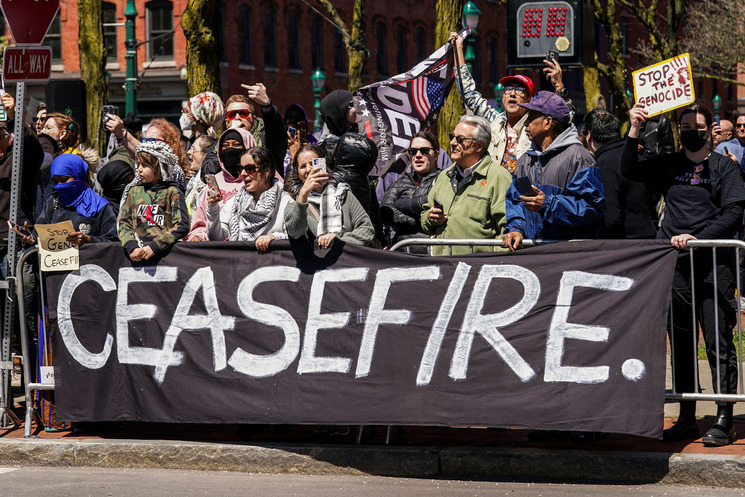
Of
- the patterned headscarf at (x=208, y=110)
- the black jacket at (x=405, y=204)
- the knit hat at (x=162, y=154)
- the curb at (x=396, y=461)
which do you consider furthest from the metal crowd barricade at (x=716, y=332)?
the patterned headscarf at (x=208, y=110)

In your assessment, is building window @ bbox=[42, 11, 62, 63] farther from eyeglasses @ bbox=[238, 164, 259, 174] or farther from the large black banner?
eyeglasses @ bbox=[238, 164, 259, 174]

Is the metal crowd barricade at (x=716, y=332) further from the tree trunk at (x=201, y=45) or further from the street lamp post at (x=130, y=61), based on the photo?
the street lamp post at (x=130, y=61)

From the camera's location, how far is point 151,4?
1827 inches

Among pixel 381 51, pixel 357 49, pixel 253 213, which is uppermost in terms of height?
pixel 381 51

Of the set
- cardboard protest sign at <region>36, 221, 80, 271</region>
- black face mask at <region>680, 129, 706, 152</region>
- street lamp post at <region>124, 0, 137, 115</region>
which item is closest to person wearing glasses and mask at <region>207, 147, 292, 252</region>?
cardboard protest sign at <region>36, 221, 80, 271</region>

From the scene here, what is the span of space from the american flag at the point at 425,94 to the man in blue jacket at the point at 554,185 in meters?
2.87

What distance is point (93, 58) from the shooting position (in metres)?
22.2

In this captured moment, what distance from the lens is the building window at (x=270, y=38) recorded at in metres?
50.2

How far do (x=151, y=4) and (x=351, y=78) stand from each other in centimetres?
1891

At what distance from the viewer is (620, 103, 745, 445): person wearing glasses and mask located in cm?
790

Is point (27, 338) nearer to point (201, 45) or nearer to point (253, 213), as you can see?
point (253, 213)

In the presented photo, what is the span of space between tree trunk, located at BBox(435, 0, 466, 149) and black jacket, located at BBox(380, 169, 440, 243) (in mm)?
6962

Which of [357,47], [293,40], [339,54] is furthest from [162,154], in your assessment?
[339,54]

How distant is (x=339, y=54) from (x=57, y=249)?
4625cm
